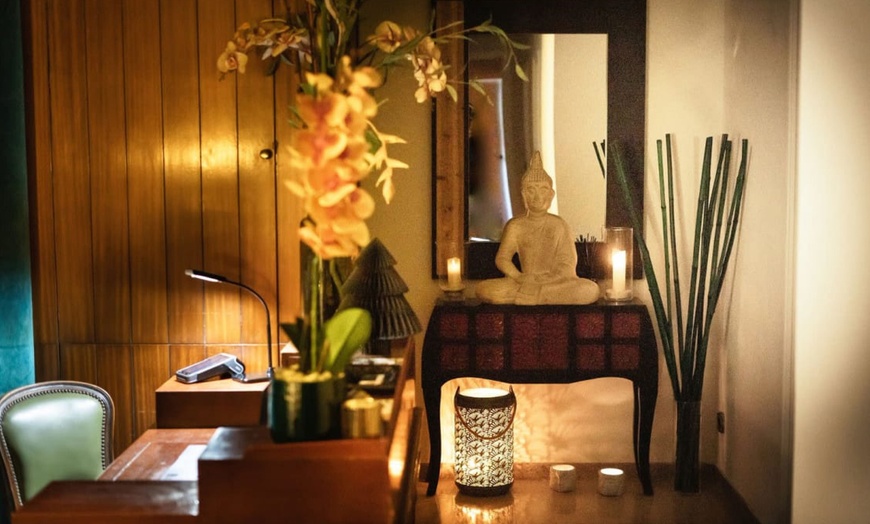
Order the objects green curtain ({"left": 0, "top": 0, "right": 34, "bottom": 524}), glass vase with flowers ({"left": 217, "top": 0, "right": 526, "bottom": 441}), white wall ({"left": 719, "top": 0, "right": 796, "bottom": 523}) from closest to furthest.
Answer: glass vase with flowers ({"left": 217, "top": 0, "right": 526, "bottom": 441}), white wall ({"left": 719, "top": 0, "right": 796, "bottom": 523}), green curtain ({"left": 0, "top": 0, "right": 34, "bottom": 524})

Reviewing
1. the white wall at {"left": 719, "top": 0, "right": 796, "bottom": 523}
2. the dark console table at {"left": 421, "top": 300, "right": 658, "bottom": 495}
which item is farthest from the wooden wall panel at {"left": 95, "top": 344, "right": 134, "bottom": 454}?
the white wall at {"left": 719, "top": 0, "right": 796, "bottom": 523}

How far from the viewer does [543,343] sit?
10.9 feet

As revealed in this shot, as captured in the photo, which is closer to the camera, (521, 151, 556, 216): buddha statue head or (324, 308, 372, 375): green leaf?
(324, 308, 372, 375): green leaf

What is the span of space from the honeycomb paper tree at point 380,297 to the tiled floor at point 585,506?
3.58 ft

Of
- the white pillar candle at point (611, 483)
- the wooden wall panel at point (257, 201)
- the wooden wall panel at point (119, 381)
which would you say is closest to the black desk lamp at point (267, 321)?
the wooden wall panel at point (257, 201)

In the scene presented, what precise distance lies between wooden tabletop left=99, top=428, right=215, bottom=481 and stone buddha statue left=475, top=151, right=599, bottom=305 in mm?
1212

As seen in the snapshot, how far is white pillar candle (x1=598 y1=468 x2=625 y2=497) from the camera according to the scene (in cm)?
345

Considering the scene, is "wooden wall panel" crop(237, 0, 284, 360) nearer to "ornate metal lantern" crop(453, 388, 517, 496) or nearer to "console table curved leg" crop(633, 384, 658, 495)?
"ornate metal lantern" crop(453, 388, 517, 496)

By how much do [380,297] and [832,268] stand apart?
1327 mm

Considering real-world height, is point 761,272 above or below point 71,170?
below

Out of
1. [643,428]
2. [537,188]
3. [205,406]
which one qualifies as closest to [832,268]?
[643,428]

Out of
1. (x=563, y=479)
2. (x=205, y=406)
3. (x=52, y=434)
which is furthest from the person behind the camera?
(x=563, y=479)

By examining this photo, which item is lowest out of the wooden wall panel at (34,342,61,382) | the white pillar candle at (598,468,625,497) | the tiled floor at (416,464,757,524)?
the tiled floor at (416,464,757,524)

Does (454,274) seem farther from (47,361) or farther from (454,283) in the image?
(47,361)
